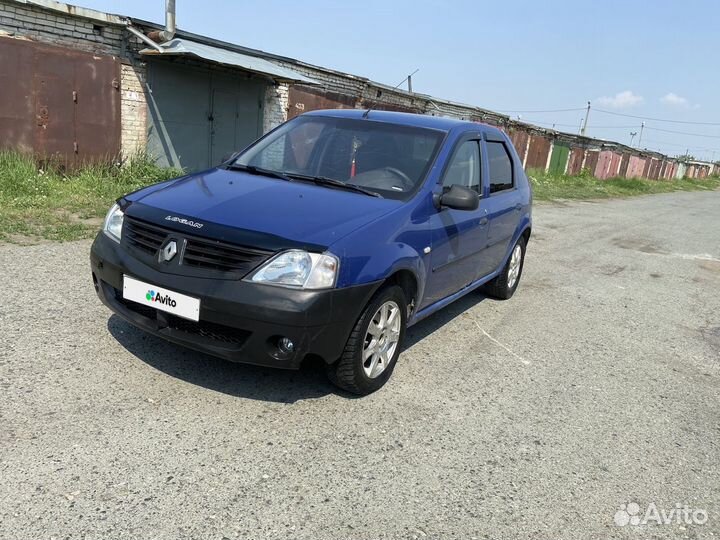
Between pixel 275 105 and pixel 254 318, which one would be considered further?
Answer: pixel 275 105

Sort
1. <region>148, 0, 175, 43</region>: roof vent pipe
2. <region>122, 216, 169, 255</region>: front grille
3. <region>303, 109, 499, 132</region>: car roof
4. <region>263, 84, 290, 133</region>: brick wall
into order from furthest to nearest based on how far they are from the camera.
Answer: <region>263, 84, 290, 133</region>: brick wall < <region>148, 0, 175, 43</region>: roof vent pipe < <region>303, 109, 499, 132</region>: car roof < <region>122, 216, 169, 255</region>: front grille

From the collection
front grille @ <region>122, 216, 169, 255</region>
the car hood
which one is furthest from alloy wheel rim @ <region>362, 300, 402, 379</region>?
front grille @ <region>122, 216, 169, 255</region>

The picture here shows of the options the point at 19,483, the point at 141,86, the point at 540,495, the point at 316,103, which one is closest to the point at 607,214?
the point at 316,103

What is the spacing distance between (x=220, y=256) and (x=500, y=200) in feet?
9.78

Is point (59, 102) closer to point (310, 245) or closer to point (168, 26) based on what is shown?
point (168, 26)

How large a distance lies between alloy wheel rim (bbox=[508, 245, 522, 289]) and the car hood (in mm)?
2658

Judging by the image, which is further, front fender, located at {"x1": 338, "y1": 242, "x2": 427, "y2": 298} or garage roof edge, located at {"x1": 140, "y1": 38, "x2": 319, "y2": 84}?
garage roof edge, located at {"x1": 140, "y1": 38, "x2": 319, "y2": 84}

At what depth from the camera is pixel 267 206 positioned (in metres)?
3.40

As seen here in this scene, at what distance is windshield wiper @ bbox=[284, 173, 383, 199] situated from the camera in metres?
3.81

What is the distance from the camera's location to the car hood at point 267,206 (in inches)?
123

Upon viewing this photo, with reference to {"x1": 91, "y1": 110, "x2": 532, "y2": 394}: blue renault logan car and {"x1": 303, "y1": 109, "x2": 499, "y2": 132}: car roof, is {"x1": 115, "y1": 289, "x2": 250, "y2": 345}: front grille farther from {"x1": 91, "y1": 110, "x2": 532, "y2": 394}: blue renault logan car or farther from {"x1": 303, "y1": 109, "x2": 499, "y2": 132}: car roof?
{"x1": 303, "y1": 109, "x2": 499, "y2": 132}: car roof

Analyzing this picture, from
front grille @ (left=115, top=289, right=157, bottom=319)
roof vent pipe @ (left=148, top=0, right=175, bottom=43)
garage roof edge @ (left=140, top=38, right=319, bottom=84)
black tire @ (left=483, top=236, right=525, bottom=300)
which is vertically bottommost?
black tire @ (left=483, top=236, right=525, bottom=300)

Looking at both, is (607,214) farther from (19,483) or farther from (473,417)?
(19,483)

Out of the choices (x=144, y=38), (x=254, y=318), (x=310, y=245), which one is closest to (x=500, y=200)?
(x=310, y=245)
